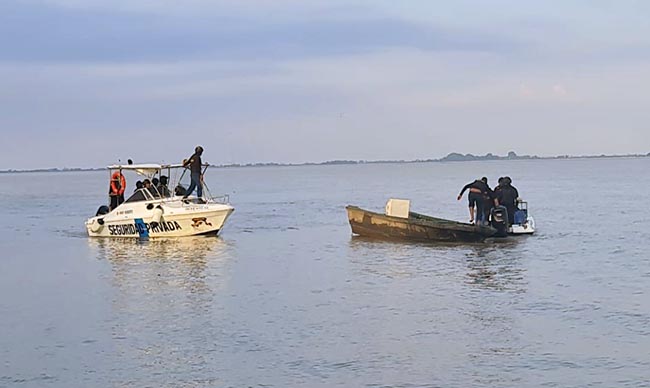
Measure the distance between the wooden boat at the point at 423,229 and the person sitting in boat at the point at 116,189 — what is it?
737 cm

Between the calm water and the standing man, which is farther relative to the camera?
the standing man

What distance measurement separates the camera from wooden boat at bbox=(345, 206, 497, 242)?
24812 millimetres

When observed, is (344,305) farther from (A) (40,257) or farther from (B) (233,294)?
(A) (40,257)

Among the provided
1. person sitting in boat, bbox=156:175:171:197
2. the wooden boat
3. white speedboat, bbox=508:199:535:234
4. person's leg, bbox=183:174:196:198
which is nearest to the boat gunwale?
the wooden boat

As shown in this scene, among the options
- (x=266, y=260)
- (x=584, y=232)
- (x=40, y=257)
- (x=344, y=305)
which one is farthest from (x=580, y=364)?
(x=584, y=232)

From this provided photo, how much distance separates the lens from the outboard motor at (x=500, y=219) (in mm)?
25375

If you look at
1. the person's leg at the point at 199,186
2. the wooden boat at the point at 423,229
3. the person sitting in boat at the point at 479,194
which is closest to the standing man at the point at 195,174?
the person's leg at the point at 199,186

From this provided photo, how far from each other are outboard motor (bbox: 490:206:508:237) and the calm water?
0.56 m

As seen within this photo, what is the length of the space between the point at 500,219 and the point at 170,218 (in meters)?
8.69

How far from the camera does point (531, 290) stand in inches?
673

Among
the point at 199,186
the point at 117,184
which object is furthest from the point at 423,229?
the point at 117,184

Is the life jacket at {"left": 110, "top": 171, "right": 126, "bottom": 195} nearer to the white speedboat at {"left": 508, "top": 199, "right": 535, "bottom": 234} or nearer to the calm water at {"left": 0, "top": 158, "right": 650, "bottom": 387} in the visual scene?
the calm water at {"left": 0, "top": 158, "right": 650, "bottom": 387}

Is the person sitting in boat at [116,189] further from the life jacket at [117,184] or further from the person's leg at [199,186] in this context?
the person's leg at [199,186]

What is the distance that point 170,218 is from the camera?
26453 millimetres
